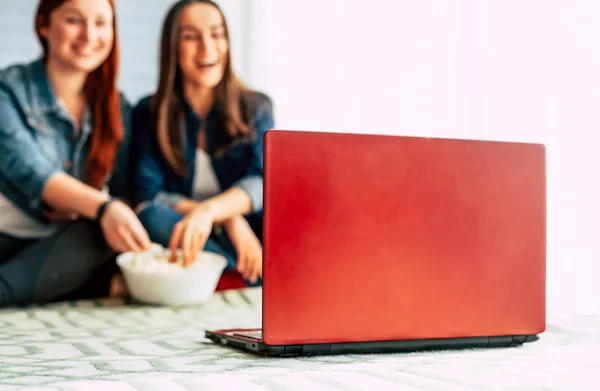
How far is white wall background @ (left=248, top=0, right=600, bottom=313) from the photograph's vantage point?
1.35 metres

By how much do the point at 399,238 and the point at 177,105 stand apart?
1316 millimetres

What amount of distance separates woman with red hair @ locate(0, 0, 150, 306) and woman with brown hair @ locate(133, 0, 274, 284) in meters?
0.10

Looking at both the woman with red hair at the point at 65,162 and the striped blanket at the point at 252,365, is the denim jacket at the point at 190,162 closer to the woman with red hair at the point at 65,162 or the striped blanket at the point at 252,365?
the woman with red hair at the point at 65,162

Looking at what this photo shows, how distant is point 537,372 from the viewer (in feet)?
2.29

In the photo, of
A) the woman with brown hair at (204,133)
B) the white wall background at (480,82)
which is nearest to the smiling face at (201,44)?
the woman with brown hair at (204,133)

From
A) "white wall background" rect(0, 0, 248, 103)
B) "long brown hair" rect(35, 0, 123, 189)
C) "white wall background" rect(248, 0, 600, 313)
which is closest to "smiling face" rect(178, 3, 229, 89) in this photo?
"long brown hair" rect(35, 0, 123, 189)

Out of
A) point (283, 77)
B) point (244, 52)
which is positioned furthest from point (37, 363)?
point (244, 52)

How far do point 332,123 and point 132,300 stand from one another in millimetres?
834

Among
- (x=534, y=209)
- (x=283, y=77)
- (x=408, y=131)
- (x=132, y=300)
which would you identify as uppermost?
(x=283, y=77)

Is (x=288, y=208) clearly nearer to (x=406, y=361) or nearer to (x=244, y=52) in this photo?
(x=406, y=361)

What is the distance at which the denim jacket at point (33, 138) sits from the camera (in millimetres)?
1709

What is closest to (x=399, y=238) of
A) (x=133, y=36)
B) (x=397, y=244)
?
(x=397, y=244)

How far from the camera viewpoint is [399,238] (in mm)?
786

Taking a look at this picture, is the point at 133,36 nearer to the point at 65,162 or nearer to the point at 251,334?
the point at 65,162
